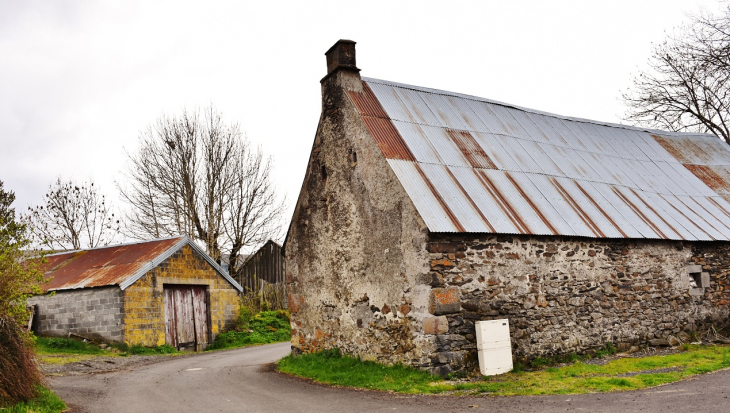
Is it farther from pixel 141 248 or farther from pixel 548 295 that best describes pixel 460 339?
pixel 141 248

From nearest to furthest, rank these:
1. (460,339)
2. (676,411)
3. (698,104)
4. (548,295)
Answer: (676,411) < (460,339) < (548,295) < (698,104)

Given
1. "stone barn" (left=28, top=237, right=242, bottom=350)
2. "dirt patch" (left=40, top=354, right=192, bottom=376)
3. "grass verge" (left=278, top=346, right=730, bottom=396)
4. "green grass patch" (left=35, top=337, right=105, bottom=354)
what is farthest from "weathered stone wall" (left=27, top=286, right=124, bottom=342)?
"grass verge" (left=278, top=346, right=730, bottom=396)

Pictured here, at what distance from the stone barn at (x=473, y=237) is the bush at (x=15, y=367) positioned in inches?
228

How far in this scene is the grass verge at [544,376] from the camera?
30.3ft

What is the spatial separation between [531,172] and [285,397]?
7.41 metres

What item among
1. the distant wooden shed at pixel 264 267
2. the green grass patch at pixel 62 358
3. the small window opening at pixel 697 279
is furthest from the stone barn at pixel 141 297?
the small window opening at pixel 697 279

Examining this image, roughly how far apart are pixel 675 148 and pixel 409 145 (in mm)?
11039

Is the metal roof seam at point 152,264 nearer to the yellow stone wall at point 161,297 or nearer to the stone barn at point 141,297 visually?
the stone barn at point 141,297

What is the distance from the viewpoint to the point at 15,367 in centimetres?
822

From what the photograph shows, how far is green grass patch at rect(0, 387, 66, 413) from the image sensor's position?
7.87 metres

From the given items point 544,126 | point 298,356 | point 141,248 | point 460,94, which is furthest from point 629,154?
point 141,248

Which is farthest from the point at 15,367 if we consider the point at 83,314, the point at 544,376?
the point at 83,314

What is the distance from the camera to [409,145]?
40.3ft

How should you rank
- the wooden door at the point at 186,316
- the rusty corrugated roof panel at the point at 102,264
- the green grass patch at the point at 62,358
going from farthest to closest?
the wooden door at the point at 186,316 → the rusty corrugated roof panel at the point at 102,264 → the green grass patch at the point at 62,358
